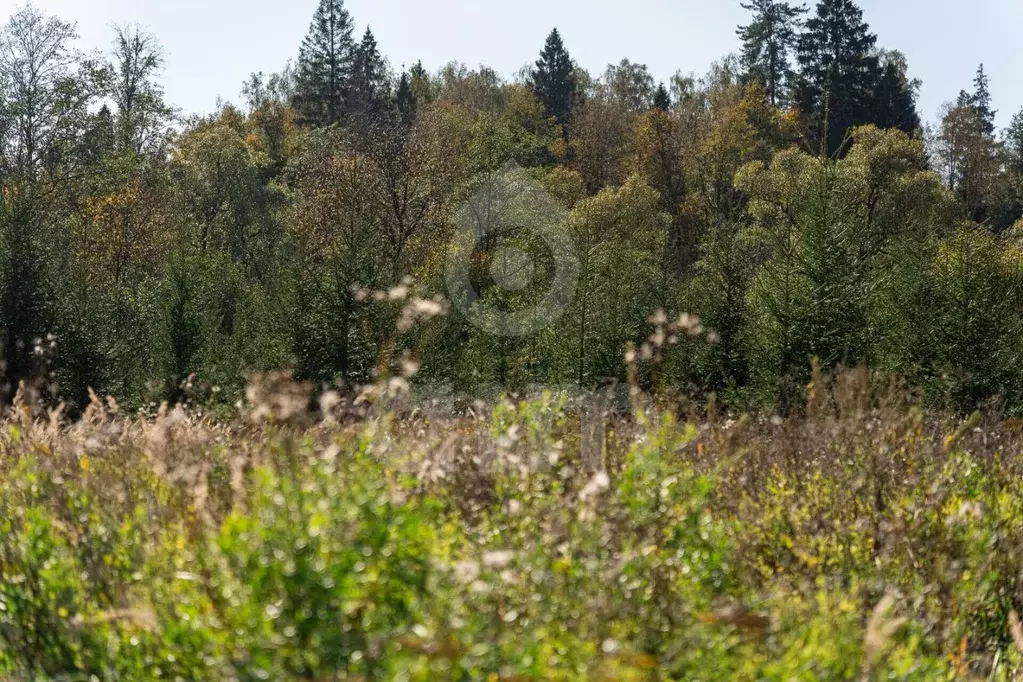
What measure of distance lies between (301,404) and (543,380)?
55.9 ft

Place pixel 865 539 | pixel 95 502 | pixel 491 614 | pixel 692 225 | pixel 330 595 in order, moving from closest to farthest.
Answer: pixel 330 595 < pixel 491 614 < pixel 95 502 < pixel 865 539 < pixel 692 225

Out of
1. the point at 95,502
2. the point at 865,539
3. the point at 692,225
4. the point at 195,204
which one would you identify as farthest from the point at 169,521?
the point at 692,225

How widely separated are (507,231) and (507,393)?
90.0 feet

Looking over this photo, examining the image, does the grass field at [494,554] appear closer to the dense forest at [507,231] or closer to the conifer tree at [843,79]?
the dense forest at [507,231]

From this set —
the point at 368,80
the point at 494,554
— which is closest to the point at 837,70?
the point at 368,80

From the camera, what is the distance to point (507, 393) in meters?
7.89

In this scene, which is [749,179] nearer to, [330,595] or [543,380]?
[543,380]

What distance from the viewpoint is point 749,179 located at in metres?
45.9

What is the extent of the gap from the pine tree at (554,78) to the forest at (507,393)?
106 inches

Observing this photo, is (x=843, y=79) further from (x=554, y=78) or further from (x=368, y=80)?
(x=368, y=80)

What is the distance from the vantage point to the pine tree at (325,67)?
66688 millimetres

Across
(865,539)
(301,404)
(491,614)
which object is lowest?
(865,539)

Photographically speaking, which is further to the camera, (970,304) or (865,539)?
(970,304)

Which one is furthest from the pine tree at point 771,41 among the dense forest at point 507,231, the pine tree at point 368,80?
the pine tree at point 368,80
